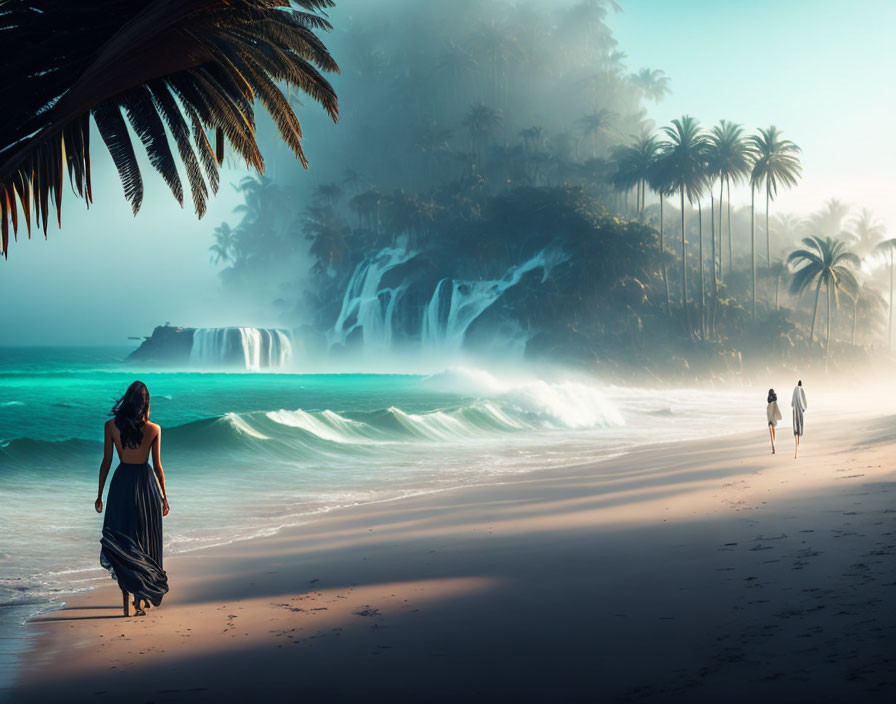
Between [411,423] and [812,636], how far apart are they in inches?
934

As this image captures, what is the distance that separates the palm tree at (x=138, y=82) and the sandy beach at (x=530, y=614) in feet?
16.0

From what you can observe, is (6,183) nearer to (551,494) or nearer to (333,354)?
(551,494)

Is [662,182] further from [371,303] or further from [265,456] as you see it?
[265,456]

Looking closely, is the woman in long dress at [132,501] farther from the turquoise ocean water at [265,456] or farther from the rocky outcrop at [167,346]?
the rocky outcrop at [167,346]

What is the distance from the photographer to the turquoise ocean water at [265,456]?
9656 millimetres

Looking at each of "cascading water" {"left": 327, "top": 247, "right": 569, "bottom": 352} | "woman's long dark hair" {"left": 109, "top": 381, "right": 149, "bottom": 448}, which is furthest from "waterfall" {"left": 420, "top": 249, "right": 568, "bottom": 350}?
"woman's long dark hair" {"left": 109, "top": 381, "right": 149, "bottom": 448}

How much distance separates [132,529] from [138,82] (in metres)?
4.41

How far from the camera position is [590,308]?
68062 mm

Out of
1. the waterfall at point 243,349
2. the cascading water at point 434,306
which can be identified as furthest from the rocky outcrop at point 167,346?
the cascading water at point 434,306

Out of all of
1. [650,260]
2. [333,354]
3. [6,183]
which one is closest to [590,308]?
[650,260]

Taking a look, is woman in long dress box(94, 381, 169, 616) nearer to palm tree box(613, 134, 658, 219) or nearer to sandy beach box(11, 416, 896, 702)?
sandy beach box(11, 416, 896, 702)

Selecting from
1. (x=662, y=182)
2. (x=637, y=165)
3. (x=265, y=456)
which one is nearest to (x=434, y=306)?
(x=662, y=182)

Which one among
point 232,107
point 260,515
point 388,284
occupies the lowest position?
point 260,515

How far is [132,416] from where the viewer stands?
18.9 feet
